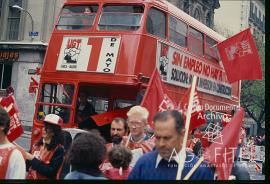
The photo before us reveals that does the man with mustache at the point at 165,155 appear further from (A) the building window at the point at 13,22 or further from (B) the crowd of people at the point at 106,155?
(A) the building window at the point at 13,22

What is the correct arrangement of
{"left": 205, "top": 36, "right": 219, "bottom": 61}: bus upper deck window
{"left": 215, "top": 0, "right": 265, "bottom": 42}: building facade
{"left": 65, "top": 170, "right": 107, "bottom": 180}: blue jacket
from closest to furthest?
{"left": 65, "top": 170, "right": 107, "bottom": 180}: blue jacket < {"left": 205, "top": 36, "right": 219, "bottom": 61}: bus upper deck window < {"left": 215, "top": 0, "right": 265, "bottom": 42}: building facade

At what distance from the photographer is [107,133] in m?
10.1

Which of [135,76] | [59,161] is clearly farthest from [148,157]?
[135,76]

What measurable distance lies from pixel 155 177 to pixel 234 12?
5706 cm

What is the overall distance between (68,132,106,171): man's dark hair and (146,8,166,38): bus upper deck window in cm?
669

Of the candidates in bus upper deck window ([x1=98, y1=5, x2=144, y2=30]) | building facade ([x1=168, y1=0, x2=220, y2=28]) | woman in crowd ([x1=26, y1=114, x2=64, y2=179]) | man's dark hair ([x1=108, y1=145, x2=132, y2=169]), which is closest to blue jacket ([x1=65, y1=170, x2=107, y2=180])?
man's dark hair ([x1=108, y1=145, x2=132, y2=169])

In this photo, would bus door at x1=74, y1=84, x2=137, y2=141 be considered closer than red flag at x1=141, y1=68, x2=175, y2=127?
No

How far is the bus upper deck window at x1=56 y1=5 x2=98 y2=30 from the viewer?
1055 cm

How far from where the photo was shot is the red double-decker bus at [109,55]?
9844 mm

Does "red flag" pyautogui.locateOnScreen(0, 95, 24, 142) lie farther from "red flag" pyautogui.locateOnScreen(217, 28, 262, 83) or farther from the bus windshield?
"red flag" pyautogui.locateOnScreen(217, 28, 262, 83)

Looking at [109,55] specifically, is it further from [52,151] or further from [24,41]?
[24,41]

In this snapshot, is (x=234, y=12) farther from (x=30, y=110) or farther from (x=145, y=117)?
(x=145, y=117)

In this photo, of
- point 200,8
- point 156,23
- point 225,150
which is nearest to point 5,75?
point 156,23

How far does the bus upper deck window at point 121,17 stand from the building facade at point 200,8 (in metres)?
29.4
